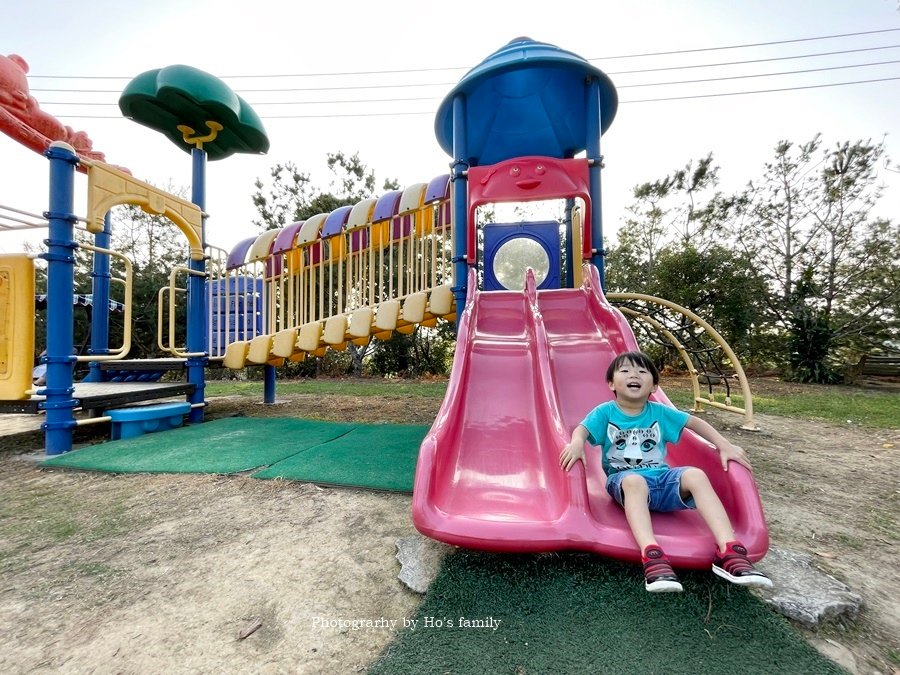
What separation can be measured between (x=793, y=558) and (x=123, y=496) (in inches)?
147

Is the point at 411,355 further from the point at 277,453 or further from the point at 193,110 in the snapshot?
the point at 277,453

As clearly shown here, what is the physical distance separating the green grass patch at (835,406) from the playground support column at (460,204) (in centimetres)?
438

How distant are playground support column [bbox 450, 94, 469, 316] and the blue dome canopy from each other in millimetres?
120

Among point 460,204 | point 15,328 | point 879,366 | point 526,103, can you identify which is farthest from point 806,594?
point 879,366

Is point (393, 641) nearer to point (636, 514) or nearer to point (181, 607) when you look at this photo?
point (181, 607)

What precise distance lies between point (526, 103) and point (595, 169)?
1.22 m

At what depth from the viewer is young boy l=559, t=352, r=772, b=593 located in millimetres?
1332

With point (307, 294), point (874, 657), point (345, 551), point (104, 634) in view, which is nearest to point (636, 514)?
point (874, 657)

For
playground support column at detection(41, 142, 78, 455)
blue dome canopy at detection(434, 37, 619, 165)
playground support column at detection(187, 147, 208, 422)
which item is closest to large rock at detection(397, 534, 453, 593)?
blue dome canopy at detection(434, 37, 619, 165)

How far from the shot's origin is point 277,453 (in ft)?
11.1

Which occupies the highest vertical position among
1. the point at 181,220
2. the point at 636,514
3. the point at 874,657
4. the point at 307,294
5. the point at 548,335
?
the point at 181,220

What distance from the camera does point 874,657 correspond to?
120 cm

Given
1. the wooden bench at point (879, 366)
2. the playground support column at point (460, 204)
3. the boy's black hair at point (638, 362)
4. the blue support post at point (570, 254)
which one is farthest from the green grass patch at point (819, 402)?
Result: the boy's black hair at point (638, 362)

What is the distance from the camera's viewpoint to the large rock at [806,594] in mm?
1342
